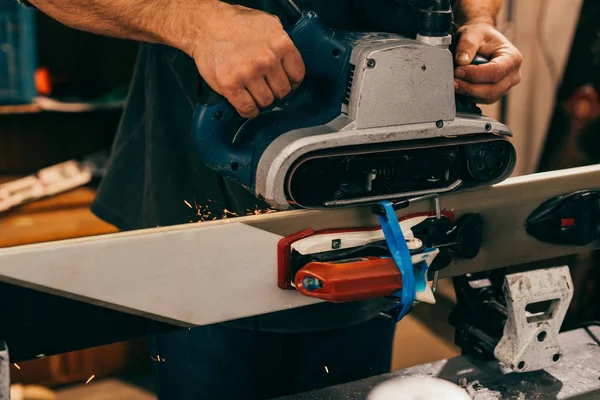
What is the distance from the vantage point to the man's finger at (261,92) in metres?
0.95

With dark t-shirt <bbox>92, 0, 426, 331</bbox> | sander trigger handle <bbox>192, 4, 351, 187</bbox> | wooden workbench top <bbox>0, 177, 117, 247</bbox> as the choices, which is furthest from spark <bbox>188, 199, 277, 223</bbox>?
wooden workbench top <bbox>0, 177, 117, 247</bbox>

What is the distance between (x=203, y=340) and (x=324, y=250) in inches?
15.0

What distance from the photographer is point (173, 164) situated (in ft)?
4.17

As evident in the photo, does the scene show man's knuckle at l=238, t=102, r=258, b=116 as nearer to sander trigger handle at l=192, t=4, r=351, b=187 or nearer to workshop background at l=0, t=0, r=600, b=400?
sander trigger handle at l=192, t=4, r=351, b=187

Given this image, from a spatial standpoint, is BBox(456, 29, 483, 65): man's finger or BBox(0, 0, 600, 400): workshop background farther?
BBox(0, 0, 600, 400): workshop background

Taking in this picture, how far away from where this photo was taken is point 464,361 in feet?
3.67

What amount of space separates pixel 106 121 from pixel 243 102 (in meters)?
2.18

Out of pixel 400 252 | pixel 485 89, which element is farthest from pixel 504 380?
pixel 485 89

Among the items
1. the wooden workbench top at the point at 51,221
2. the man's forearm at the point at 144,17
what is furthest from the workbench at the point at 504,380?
the wooden workbench top at the point at 51,221

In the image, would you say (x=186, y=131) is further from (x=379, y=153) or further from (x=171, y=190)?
(x=379, y=153)

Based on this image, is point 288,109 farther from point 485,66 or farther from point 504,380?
point 504,380

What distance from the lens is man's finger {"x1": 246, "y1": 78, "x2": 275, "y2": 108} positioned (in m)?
0.95

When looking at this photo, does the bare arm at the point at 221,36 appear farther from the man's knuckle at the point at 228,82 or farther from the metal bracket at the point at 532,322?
the metal bracket at the point at 532,322

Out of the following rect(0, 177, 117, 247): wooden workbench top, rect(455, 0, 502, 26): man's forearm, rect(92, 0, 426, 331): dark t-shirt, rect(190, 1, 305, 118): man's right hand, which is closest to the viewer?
rect(190, 1, 305, 118): man's right hand
